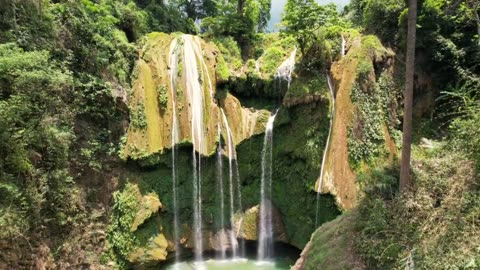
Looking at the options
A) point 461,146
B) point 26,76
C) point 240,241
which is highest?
point 26,76

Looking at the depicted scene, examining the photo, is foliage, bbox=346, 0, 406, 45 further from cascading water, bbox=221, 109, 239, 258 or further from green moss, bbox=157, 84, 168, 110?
green moss, bbox=157, 84, 168, 110

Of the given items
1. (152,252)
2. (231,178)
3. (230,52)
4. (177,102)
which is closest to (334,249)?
(231,178)

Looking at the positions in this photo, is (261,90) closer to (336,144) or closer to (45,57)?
(336,144)

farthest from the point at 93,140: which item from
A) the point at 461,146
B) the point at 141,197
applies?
the point at 461,146

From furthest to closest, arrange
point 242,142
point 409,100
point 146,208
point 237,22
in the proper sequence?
1. point 237,22
2. point 242,142
3. point 146,208
4. point 409,100

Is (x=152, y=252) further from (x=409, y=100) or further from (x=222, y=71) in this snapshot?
(x=409, y=100)

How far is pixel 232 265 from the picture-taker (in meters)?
14.0

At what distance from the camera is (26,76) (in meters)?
10.3

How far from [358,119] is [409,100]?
585 cm

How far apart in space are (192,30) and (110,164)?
38.3 ft

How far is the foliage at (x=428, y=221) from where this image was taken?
6.53m

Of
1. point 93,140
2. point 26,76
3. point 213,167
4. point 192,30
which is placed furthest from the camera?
point 192,30

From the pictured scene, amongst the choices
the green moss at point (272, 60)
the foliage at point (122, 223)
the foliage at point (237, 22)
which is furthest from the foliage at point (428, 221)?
the foliage at point (237, 22)

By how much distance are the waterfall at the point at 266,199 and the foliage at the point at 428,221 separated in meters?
6.58
